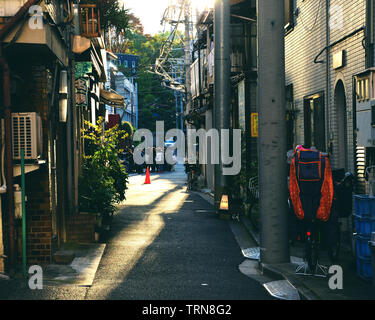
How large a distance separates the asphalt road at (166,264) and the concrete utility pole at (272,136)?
2.68 feet

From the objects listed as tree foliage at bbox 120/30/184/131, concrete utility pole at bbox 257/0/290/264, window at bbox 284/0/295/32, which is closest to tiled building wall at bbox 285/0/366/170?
window at bbox 284/0/295/32

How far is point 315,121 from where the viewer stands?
15.1 metres

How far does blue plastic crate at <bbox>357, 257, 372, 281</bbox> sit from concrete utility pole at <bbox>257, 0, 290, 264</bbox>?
5.15 ft

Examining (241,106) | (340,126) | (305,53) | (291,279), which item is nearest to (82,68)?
(305,53)

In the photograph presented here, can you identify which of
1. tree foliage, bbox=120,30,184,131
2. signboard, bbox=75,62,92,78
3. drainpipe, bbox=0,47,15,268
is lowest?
Result: drainpipe, bbox=0,47,15,268

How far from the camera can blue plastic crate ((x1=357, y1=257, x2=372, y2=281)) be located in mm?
8766

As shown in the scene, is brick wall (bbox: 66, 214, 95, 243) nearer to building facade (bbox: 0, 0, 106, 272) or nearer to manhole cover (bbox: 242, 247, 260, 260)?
building facade (bbox: 0, 0, 106, 272)

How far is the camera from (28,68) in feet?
33.8

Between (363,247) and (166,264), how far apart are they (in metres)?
3.26

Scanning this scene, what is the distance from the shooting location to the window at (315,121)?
1455 cm

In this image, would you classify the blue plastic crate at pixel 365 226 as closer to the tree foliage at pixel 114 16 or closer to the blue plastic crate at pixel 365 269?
the blue plastic crate at pixel 365 269

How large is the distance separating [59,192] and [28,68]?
10.3 feet

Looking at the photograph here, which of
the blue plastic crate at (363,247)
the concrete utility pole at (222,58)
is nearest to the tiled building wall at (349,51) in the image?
the blue plastic crate at (363,247)
